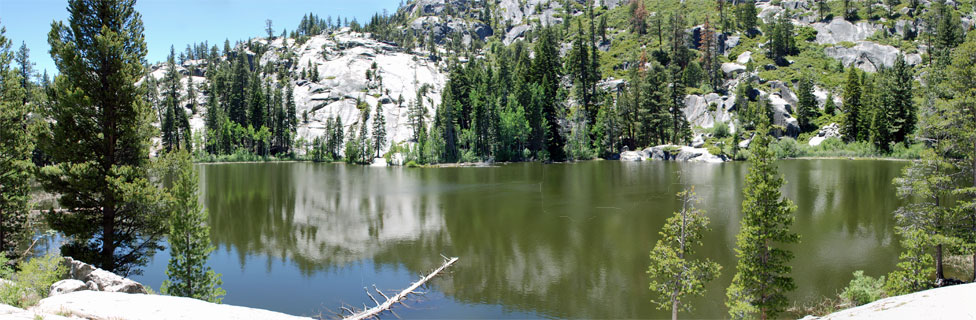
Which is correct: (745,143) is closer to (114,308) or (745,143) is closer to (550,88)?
(550,88)

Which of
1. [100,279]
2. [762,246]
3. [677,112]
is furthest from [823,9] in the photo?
[100,279]

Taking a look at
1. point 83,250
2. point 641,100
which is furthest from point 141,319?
point 641,100

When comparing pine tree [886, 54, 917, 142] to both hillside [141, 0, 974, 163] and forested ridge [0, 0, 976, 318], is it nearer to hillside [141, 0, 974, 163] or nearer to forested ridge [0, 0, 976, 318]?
forested ridge [0, 0, 976, 318]

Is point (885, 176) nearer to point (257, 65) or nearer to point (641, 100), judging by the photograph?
point (641, 100)

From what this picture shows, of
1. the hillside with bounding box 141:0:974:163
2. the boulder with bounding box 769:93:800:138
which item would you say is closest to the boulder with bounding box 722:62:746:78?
the hillside with bounding box 141:0:974:163

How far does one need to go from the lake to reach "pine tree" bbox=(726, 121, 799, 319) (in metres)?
2.17

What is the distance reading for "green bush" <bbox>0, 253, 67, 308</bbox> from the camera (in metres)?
10.5

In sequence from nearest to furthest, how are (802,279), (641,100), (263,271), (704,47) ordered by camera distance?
(802,279), (263,271), (641,100), (704,47)

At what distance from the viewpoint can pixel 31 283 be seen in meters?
12.4

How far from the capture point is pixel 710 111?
105375 millimetres

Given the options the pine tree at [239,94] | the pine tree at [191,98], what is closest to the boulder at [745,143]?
the pine tree at [239,94]

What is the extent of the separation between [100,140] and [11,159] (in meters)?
5.04

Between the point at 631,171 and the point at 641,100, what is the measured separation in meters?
35.6

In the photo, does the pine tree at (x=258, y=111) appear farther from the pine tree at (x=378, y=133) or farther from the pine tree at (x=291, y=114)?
the pine tree at (x=378, y=133)
